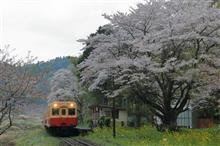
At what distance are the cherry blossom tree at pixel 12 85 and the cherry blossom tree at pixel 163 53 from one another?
953cm

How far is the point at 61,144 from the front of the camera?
95.9 ft

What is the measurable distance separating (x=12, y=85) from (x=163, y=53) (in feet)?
45.9

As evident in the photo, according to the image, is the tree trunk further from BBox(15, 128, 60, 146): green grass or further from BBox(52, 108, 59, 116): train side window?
BBox(52, 108, 59, 116): train side window

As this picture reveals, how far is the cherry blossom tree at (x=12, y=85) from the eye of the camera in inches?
623

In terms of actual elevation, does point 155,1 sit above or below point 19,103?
above

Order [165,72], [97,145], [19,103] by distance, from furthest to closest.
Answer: [165,72] → [97,145] → [19,103]

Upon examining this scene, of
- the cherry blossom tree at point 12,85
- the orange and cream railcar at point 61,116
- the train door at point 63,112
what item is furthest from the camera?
the train door at point 63,112

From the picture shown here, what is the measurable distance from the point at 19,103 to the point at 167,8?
16.2m

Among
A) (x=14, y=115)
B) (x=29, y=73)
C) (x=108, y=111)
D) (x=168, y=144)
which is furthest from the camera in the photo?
(x=108, y=111)

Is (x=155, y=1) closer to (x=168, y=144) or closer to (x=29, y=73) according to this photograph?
(x=168, y=144)

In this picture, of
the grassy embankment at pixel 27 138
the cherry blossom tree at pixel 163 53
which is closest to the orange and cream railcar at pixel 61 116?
the grassy embankment at pixel 27 138

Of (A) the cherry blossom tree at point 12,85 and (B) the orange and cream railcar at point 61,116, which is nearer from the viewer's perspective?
(A) the cherry blossom tree at point 12,85

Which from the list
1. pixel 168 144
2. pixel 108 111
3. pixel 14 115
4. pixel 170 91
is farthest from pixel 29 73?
pixel 108 111

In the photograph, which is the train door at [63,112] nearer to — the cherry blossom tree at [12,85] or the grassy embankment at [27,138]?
the grassy embankment at [27,138]
